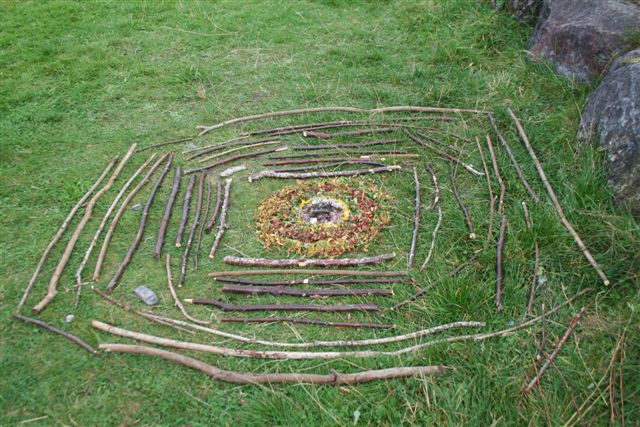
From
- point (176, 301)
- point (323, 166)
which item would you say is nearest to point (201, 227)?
point (176, 301)

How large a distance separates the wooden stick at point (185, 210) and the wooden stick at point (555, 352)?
9.69 feet

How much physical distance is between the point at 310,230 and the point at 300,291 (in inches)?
29.7

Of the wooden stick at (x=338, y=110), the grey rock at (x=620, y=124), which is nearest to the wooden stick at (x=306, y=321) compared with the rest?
the grey rock at (x=620, y=124)

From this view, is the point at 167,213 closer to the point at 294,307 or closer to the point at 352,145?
the point at 294,307

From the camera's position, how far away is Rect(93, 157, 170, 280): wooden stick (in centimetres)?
423

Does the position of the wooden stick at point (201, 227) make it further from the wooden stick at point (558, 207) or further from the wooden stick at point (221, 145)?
the wooden stick at point (558, 207)

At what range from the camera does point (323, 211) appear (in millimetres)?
4812

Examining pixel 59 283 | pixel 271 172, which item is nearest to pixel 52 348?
pixel 59 283

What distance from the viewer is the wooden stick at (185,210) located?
14.9 ft

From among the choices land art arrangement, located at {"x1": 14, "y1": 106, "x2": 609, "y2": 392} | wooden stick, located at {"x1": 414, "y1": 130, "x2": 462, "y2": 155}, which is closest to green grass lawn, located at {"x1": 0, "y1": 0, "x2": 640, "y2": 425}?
land art arrangement, located at {"x1": 14, "y1": 106, "x2": 609, "y2": 392}

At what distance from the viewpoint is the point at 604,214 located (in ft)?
14.1

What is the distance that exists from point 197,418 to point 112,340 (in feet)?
3.04

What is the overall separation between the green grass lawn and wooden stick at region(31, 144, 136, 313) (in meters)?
0.07

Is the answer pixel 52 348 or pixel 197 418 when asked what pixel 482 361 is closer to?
pixel 197 418
